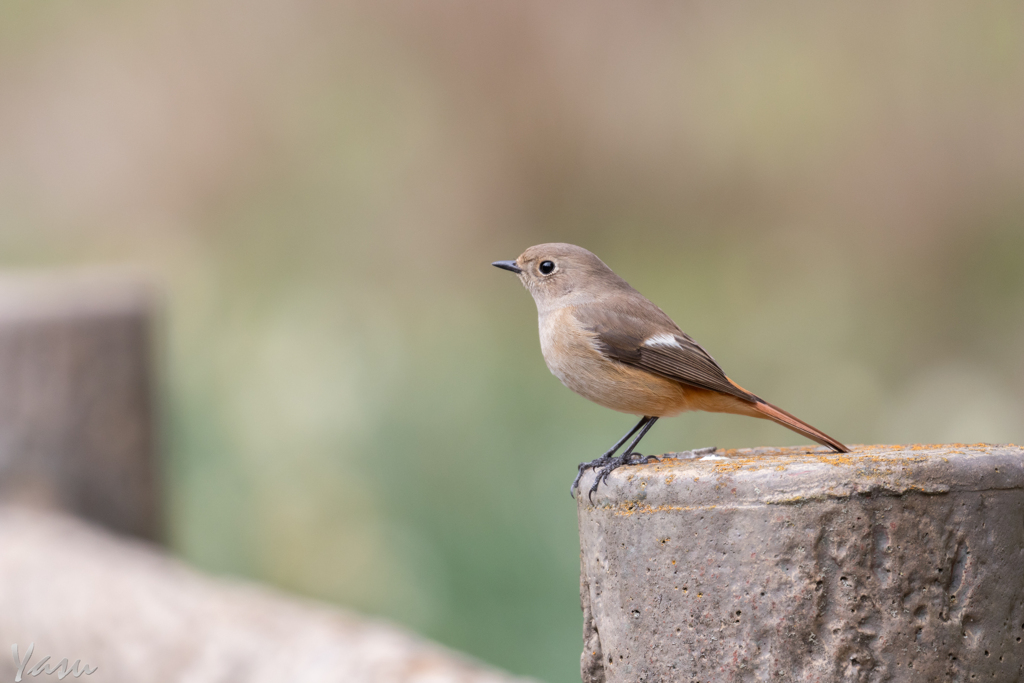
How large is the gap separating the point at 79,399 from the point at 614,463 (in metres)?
4.11

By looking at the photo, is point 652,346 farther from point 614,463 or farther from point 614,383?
point 614,463

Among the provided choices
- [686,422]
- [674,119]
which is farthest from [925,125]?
[686,422]

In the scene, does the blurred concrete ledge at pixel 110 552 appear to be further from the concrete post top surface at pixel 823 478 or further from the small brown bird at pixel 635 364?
the concrete post top surface at pixel 823 478

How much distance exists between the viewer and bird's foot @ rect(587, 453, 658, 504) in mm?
1895

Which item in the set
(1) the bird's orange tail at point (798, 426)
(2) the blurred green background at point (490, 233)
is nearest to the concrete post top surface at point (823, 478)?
(1) the bird's orange tail at point (798, 426)

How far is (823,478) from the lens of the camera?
1.63m

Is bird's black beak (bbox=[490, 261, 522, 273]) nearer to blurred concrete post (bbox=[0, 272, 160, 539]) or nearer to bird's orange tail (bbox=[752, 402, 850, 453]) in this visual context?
bird's orange tail (bbox=[752, 402, 850, 453])

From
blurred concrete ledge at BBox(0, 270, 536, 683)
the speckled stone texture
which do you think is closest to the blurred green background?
blurred concrete ledge at BBox(0, 270, 536, 683)

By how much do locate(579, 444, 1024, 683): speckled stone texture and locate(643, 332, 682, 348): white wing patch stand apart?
0.66 metres

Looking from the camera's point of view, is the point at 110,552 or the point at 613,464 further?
the point at 110,552

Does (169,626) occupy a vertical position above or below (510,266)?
below

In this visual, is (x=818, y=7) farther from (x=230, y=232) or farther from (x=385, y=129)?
(x=230, y=232)

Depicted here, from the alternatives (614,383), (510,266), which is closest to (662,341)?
(614,383)

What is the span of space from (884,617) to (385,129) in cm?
717
